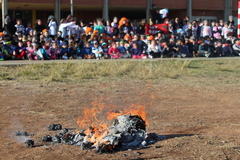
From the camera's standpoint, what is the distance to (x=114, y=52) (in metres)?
19.0

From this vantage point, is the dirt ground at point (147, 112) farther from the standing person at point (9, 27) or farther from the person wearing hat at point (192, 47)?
the person wearing hat at point (192, 47)

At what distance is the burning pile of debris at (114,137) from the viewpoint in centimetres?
572

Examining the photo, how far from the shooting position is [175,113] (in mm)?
8438

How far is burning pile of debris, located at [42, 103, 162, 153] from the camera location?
225 inches

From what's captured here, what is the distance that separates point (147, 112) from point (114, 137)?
2.84 m

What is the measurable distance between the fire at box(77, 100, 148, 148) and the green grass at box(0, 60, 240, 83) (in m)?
3.99

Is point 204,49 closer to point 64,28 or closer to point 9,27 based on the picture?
point 64,28

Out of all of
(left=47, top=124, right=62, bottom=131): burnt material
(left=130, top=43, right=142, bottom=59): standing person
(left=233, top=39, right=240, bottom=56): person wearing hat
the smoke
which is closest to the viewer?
the smoke

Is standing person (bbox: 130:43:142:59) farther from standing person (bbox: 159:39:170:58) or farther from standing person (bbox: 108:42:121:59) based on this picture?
standing person (bbox: 159:39:170:58)

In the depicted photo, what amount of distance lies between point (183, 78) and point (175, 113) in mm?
5341

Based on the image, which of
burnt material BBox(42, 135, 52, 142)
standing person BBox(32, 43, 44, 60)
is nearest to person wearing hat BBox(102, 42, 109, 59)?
standing person BBox(32, 43, 44, 60)

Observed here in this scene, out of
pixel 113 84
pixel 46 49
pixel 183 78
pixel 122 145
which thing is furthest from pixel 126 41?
pixel 122 145

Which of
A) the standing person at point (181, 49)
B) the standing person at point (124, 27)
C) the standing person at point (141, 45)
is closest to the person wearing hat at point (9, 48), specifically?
the standing person at point (141, 45)

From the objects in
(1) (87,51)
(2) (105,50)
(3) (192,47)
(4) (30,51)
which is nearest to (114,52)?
(2) (105,50)
